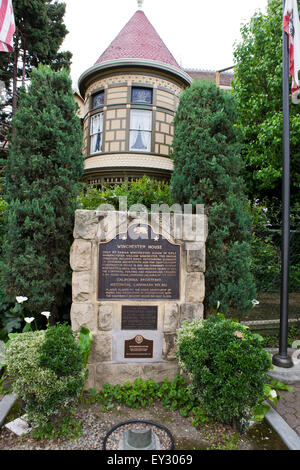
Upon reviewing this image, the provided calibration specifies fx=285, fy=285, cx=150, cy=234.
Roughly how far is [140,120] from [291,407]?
11.8 m

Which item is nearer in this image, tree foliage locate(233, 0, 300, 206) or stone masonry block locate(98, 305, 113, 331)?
stone masonry block locate(98, 305, 113, 331)

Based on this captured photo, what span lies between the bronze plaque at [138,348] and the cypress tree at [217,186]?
1.09 metres

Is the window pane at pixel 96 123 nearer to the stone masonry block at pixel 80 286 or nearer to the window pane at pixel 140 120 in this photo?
the window pane at pixel 140 120

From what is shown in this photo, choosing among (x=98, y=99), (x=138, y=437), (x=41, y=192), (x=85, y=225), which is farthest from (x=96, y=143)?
(x=138, y=437)

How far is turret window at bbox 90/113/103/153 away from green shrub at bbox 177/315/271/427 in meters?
11.7

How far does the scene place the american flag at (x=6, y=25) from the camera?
437cm

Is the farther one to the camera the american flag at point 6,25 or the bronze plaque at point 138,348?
the american flag at point 6,25

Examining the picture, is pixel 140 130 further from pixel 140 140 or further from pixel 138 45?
pixel 138 45

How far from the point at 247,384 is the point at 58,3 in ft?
60.7

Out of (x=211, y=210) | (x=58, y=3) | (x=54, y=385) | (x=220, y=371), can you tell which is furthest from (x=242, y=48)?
(x=58, y=3)

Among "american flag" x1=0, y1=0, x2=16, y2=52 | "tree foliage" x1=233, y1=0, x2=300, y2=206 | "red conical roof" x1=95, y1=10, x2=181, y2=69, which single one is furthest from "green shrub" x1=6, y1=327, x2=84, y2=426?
"red conical roof" x1=95, y1=10, x2=181, y2=69

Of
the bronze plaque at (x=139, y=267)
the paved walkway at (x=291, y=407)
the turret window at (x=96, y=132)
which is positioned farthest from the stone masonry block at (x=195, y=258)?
the turret window at (x=96, y=132)

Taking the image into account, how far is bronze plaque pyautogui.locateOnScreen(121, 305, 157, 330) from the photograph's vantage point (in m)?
3.51

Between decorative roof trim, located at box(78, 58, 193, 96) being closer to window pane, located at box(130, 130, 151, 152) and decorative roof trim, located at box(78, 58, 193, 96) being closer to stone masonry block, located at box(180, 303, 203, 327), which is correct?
window pane, located at box(130, 130, 151, 152)
